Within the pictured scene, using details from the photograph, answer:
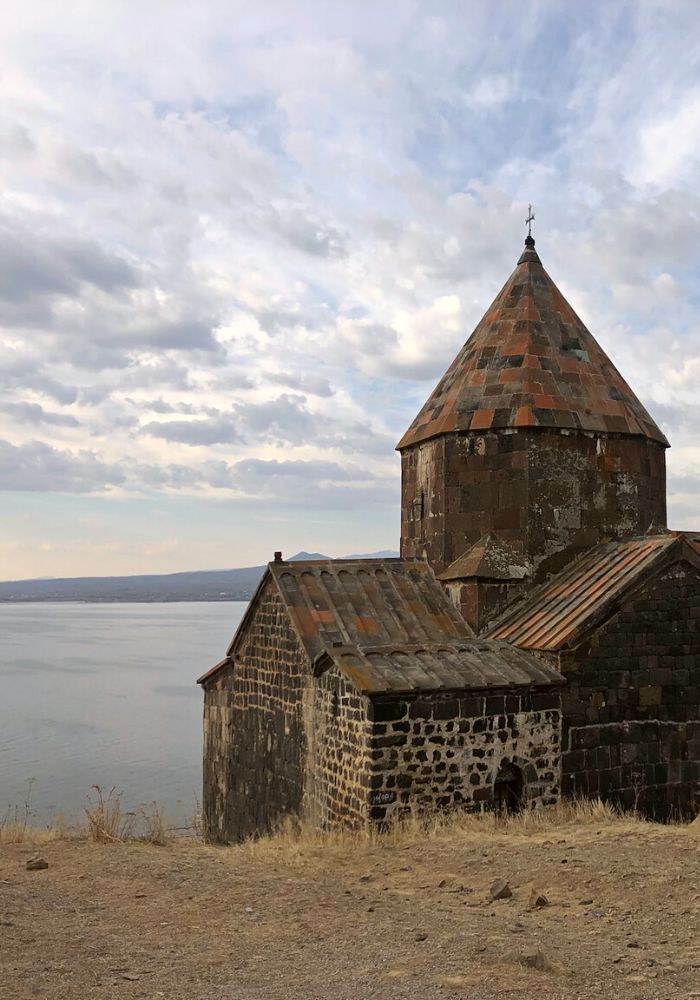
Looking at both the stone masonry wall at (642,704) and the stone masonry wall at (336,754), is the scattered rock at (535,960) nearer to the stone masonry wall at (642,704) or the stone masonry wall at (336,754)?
the stone masonry wall at (336,754)

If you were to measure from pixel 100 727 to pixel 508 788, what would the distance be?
23.5 m

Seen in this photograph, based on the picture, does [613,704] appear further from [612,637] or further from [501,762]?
[501,762]

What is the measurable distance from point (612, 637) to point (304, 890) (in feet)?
15.4

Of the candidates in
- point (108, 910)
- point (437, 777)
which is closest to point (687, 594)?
point (437, 777)

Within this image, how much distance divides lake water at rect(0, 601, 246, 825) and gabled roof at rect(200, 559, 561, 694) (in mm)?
4117

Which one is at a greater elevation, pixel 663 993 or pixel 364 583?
pixel 364 583

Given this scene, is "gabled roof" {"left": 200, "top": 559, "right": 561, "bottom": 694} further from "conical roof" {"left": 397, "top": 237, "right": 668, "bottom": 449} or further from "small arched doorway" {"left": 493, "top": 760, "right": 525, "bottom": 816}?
"conical roof" {"left": 397, "top": 237, "right": 668, "bottom": 449}

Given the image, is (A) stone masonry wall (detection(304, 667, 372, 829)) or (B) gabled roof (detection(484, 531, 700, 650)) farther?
(B) gabled roof (detection(484, 531, 700, 650))

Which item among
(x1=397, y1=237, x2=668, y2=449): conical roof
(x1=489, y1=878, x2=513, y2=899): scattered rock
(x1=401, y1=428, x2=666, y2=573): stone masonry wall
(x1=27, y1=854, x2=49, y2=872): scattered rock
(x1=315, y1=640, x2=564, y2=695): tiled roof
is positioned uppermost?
(x1=397, y1=237, x2=668, y2=449): conical roof

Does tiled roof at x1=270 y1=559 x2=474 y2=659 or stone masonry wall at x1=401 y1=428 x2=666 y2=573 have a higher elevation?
stone masonry wall at x1=401 y1=428 x2=666 y2=573

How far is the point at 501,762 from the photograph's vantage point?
8.84 metres

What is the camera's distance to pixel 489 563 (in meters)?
10.8

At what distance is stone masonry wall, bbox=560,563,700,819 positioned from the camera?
9219 millimetres

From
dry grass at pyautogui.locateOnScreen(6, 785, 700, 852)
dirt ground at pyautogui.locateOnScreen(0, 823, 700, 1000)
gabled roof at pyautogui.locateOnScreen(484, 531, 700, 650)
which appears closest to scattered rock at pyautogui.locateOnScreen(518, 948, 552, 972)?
dirt ground at pyautogui.locateOnScreen(0, 823, 700, 1000)
